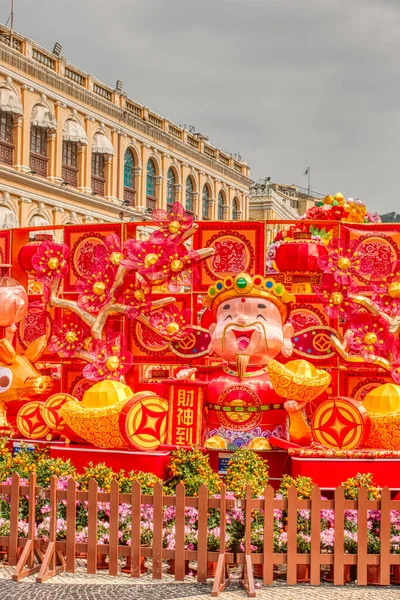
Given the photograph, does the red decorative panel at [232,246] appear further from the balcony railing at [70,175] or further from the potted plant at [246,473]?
the balcony railing at [70,175]

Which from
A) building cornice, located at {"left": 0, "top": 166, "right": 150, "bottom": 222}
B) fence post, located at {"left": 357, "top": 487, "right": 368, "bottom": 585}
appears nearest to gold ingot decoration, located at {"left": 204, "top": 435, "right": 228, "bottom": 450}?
fence post, located at {"left": 357, "top": 487, "right": 368, "bottom": 585}

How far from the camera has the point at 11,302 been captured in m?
11.3

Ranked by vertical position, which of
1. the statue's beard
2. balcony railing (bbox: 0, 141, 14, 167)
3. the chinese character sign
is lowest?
the chinese character sign

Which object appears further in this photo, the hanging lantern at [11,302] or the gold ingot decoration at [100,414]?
the hanging lantern at [11,302]

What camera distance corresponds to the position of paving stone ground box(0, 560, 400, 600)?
762 cm

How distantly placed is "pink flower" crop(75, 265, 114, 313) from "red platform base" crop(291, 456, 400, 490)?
3397 mm

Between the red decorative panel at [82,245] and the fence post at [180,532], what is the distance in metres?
4.35

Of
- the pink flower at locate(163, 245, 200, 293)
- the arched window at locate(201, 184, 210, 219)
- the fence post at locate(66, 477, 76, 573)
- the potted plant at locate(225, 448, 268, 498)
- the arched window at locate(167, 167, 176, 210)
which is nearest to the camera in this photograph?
the fence post at locate(66, 477, 76, 573)

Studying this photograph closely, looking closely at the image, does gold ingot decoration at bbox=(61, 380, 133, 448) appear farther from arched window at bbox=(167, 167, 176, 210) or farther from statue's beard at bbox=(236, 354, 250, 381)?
arched window at bbox=(167, 167, 176, 210)

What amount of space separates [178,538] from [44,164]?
26664 millimetres

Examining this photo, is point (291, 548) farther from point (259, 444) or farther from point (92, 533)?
point (259, 444)

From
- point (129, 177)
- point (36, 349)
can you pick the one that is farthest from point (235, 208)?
point (36, 349)

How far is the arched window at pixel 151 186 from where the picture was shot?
4122 centimetres

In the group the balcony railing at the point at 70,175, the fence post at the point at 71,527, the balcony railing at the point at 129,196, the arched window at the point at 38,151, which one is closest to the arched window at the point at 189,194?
the balcony railing at the point at 129,196
